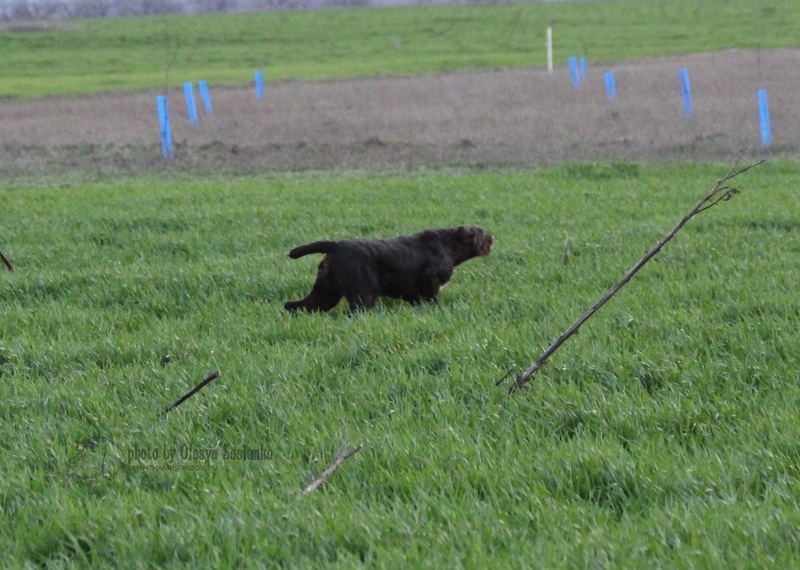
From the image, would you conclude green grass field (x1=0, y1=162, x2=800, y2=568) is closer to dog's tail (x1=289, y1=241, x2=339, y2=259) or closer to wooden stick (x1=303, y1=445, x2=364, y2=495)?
wooden stick (x1=303, y1=445, x2=364, y2=495)

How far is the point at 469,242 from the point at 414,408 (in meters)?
3.04

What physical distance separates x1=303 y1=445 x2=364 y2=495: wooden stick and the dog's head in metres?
3.64

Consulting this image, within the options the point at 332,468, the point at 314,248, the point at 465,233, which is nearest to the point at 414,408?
the point at 332,468

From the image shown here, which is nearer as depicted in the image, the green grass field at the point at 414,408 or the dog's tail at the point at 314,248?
the green grass field at the point at 414,408

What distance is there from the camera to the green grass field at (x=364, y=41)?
4503 cm

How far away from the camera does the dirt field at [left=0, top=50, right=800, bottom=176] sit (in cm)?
1695

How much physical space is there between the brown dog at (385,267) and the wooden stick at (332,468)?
2633 millimetres

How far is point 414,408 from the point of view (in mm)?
4660

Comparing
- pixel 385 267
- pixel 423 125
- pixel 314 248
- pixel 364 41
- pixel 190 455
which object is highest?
pixel 364 41

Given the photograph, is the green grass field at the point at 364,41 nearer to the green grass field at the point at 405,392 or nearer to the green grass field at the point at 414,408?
the green grass field at the point at 405,392

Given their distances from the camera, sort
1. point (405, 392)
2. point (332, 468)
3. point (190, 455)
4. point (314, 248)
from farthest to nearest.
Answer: point (314, 248) < point (405, 392) < point (190, 455) < point (332, 468)

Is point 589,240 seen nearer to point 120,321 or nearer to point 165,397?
point 120,321

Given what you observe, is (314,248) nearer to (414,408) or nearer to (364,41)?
(414,408)

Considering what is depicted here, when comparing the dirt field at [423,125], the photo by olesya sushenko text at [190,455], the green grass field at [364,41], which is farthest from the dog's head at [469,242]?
the green grass field at [364,41]
